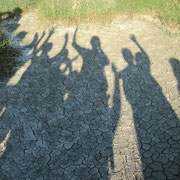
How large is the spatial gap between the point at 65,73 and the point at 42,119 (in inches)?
70.5

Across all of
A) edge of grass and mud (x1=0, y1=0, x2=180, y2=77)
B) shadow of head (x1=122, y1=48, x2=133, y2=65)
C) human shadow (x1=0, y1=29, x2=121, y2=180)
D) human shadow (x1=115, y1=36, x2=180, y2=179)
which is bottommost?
human shadow (x1=0, y1=29, x2=121, y2=180)

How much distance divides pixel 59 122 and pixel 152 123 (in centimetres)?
179

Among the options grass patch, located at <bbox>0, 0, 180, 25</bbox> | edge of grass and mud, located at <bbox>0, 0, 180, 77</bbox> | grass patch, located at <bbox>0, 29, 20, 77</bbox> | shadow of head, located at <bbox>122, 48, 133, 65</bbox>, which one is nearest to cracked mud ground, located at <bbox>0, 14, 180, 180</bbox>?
shadow of head, located at <bbox>122, 48, 133, 65</bbox>

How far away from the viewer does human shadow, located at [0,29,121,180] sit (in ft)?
12.1

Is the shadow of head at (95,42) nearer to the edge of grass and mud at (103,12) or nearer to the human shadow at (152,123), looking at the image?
the edge of grass and mud at (103,12)

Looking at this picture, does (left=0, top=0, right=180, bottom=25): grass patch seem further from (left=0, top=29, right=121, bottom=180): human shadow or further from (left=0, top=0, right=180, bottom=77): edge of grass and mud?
(left=0, top=29, right=121, bottom=180): human shadow

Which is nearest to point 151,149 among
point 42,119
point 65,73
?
point 42,119

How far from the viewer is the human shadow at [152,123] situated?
351 cm

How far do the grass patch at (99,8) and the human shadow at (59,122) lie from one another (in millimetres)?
3233

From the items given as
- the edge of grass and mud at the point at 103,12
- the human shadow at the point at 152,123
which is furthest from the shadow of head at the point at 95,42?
the human shadow at the point at 152,123

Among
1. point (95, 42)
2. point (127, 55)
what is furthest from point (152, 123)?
point (95, 42)

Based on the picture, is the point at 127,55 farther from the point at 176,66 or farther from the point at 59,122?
the point at 59,122

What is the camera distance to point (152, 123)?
172 inches

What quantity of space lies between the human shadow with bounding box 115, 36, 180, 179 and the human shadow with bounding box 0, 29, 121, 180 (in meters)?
0.41
